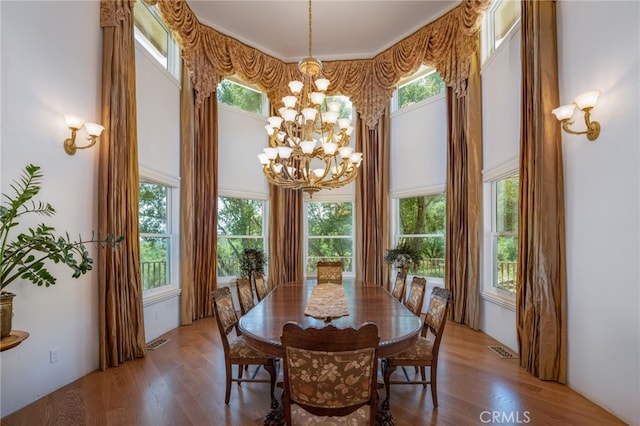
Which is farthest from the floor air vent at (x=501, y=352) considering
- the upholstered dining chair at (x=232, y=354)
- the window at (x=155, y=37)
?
the window at (x=155, y=37)

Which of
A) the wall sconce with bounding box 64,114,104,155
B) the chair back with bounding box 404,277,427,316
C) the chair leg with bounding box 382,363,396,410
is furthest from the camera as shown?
the chair back with bounding box 404,277,427,316

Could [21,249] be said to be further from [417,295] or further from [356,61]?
[356,61]

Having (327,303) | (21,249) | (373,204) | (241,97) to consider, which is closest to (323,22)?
(241,97)

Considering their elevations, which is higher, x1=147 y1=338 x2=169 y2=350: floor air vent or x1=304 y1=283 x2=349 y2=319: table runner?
x1=304 y1=283 x2=349 y2=319: table runner

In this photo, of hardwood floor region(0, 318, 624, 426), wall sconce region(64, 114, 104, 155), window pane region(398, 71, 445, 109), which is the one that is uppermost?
window pane region(398, 71, 445, 109)

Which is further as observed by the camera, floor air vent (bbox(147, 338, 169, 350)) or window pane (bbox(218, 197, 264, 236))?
window pane (bbox(218, 197, 264, 236))

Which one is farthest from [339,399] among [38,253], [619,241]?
[38,253]

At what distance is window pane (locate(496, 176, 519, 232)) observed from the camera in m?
4.02

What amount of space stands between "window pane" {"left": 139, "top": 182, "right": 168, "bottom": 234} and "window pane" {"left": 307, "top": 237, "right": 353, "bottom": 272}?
2740mm

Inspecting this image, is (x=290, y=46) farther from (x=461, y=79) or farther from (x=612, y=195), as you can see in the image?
(x=612, y=195)

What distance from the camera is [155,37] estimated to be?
14.7 feet

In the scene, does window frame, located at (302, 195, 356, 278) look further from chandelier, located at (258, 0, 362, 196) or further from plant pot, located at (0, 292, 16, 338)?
plant pot, located at (0, 292, 16, 338)

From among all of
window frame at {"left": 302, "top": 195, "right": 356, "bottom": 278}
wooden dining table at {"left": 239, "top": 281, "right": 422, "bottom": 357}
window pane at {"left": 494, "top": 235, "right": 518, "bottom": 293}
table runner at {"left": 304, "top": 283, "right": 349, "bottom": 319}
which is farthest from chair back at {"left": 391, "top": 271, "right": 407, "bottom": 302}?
window frame at {"left": 302, "top": 195, "right": 356, "bottom": 278}

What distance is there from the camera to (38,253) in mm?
2629
